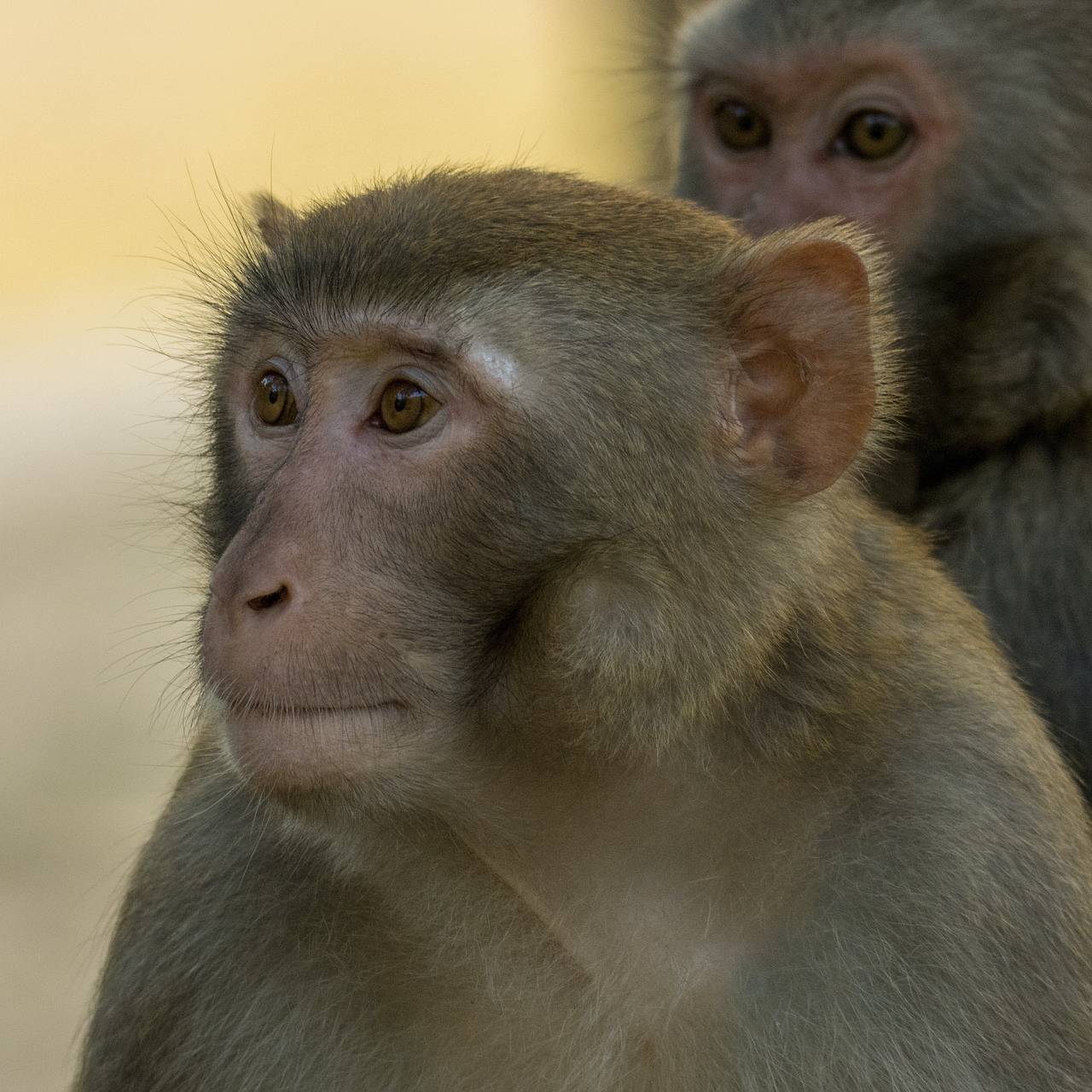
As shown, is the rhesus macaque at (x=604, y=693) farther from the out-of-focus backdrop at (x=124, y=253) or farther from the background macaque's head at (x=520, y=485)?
the out-of-focus backdrop at (x=124, y=253)

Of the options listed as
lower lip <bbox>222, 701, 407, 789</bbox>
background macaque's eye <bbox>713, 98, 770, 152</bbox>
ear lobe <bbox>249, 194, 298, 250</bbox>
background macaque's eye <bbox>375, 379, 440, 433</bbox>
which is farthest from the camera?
background macaque's eye <bbox>713, 98, 770, 152</bbox>

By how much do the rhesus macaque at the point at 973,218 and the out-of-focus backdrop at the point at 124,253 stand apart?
0.81m

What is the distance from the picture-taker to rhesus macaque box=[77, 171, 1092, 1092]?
2746 mm

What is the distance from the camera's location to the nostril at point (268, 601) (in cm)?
267

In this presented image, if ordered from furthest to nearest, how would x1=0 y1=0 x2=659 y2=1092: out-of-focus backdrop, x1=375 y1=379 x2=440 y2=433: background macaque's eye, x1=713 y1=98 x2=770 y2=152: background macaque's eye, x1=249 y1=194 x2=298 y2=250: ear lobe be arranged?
x1=0 y1=0 x2=659 y2=1092: out-of-focus backdrop < x1=713 y1=98 x2=770 y2=152: background macaque's eye < x1=249 y1=194 x2=298 y2=250: ear lobe < x1=375 y1=379 x2=440 y2=433: background macaque's eye

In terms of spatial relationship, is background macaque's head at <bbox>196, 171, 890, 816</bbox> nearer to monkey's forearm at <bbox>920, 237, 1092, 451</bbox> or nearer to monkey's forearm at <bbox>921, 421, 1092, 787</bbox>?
monkey's forearm at <bbox>921, 421, 1092, 787</bbox>

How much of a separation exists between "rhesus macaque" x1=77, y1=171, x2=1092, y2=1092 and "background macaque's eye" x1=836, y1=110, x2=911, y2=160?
5.24 feet

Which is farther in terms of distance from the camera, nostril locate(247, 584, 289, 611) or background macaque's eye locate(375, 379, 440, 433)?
background macaque's eye locate(375, 379, 440, 433)

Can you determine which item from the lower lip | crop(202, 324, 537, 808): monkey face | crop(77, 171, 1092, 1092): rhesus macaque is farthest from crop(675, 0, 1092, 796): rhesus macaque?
the lower lip

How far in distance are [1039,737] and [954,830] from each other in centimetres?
35

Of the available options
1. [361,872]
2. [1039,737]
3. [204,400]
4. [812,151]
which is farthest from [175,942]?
[812,151]

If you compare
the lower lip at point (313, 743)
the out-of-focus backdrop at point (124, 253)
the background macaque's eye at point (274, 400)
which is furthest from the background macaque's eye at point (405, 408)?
the out-of-focus backdrop at point (124, 253)

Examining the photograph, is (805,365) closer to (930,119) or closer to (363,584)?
(363,584)

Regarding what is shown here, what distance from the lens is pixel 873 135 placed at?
4684 millimetres
